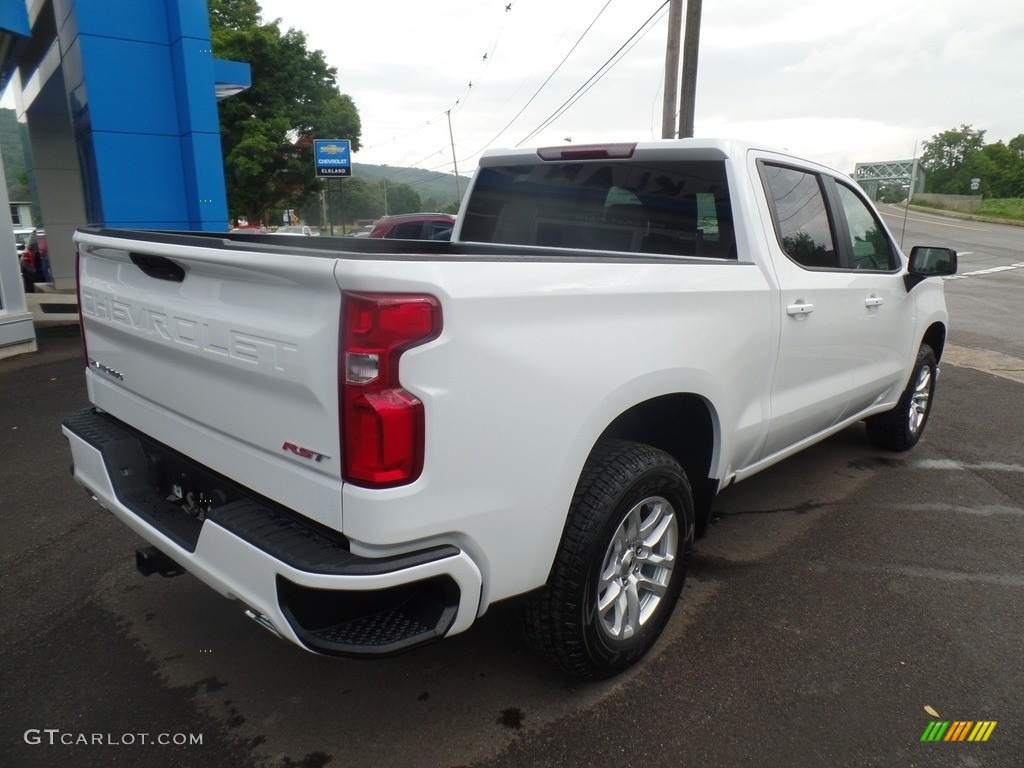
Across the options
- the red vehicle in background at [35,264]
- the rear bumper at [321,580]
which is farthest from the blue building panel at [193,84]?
the rear bumper at [321,580]

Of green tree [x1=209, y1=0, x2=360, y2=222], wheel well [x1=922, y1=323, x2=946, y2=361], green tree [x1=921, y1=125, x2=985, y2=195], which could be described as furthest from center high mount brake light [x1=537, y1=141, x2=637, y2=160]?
green tree [x1=921, y1=125, x2=985, y2=195]

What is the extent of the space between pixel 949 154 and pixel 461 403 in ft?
377

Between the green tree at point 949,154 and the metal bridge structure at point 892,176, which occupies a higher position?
the green tree at point 949,154

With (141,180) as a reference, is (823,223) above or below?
below

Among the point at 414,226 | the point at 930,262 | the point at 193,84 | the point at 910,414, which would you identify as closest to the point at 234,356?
the point at 930,262

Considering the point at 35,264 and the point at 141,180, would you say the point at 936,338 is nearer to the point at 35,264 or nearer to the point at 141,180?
the point at 141,180

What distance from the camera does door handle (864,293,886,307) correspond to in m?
3.89

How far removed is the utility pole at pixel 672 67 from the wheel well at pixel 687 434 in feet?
42.3

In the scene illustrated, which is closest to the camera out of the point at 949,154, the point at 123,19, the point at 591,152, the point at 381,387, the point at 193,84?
the point at 381,387

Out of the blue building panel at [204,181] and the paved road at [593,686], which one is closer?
the paved road at [593,686]

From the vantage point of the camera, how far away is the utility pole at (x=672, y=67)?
13750 millimetres

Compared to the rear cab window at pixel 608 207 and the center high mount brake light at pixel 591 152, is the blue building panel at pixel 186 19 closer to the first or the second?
Result: the rear cab window at pixel 608 207

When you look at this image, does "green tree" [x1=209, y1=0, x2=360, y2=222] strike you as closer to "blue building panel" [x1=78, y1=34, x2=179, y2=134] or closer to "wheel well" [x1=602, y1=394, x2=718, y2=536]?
"blue building panel" [x1=78, y1=34, x2=179, y2=134]

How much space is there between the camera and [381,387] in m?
1.72
